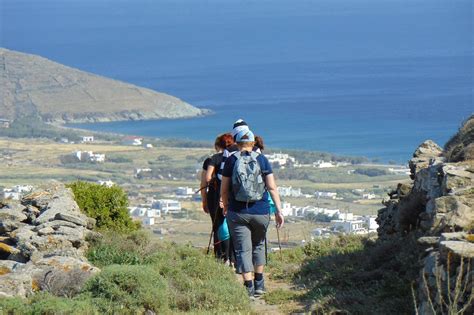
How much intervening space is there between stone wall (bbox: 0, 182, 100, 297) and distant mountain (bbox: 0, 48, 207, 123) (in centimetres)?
9801

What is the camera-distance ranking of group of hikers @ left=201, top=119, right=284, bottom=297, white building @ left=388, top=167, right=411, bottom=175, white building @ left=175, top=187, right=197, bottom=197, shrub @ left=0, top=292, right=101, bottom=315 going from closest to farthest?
shrub @ left=0, top=292, right=101, bottom=315, group of hikers @ left=201, top=119, right=284, bottom=297, white building @ left=175, top=187, right=197, bottom=197, white building @ left=388, top=167, right=411, bottom=175

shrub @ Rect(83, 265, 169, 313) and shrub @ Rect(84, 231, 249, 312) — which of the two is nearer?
shrub @ Rect(83, 265, 169, 313)

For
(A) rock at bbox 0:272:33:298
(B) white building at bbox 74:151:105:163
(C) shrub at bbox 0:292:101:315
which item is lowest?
(C) shrub at bbox 0:292:101:315

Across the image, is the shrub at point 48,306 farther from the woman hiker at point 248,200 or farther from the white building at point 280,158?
the white building at point 280,158

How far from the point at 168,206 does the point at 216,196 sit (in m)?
40.9

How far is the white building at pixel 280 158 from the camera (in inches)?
2812

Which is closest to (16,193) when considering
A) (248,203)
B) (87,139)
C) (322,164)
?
(248,203)

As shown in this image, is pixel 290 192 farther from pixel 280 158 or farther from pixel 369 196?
pixel 280 158

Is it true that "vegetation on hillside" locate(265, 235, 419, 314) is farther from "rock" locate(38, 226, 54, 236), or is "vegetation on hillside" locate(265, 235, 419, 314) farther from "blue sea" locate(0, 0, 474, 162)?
"blue sea" locate(0, 0, 474, 162)

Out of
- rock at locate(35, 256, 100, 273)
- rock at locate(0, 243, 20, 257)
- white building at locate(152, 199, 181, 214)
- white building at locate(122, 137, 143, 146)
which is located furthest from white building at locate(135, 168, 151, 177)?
rock at locate(35, 256, 100, 273)

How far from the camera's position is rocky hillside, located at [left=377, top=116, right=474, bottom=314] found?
668cm

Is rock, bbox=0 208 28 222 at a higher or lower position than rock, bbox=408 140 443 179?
lower

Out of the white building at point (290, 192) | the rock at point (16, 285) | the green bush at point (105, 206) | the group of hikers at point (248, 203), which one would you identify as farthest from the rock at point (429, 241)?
the white building at point (290, 192)

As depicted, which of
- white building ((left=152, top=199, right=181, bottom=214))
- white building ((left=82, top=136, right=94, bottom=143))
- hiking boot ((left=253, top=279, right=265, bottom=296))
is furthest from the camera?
white building ((left=82, top=136, right=94, bottom=143))
